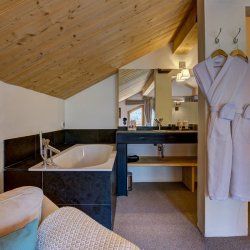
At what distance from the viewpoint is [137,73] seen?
397cm

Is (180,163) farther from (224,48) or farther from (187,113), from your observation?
(224,48)

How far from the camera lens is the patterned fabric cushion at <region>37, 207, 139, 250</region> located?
2.81 ft

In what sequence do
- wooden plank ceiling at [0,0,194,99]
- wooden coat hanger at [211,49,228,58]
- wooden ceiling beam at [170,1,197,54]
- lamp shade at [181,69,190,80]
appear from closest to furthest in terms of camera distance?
wooden plank ceiling at [0,0,194,99] < wooden coat hanger at [211,49,228,58] < wooden ceiling beam at [170,1,197,54] < lamp shade at [181,69,190,80]

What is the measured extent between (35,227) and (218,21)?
7.35ft

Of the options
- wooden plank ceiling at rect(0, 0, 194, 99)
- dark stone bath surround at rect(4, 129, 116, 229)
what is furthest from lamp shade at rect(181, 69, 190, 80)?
dark stone bath surround at rect(4, 129, 116, 229)

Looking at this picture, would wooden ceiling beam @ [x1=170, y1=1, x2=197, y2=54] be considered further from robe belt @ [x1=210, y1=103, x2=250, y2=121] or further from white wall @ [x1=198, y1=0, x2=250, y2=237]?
robe belt @ [x1=210, y1=103, x2=250, y2=121]

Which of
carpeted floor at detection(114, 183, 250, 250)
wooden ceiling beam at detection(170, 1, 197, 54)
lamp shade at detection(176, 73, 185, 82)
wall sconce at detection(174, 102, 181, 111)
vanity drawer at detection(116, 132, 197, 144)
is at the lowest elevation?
carpeted floor at detection(114, 183, 250, 250)

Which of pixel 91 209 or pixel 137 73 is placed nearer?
pixel 91 209

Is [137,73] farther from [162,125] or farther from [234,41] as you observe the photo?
[234,41]

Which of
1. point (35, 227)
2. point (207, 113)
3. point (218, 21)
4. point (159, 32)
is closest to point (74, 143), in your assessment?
point (159, 32)

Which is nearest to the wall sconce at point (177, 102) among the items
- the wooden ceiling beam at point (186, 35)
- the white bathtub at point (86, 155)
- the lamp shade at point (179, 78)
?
the lamp shade at point (179, 78)

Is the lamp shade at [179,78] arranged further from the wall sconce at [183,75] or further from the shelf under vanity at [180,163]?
the shelf under vanity at [180,163]

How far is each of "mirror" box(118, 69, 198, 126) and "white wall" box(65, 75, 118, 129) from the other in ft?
0.61

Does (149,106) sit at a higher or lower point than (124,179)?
higher
